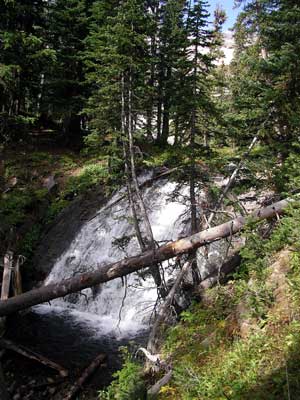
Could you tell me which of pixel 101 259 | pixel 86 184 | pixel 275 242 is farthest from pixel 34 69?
pixel 275 242

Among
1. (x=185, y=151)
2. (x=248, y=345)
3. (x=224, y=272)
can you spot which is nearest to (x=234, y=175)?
(x=185, y=151)

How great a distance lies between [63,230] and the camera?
16.4 m

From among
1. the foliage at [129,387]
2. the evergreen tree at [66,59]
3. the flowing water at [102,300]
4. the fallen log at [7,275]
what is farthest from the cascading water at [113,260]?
the evergreen tree at [66,59]

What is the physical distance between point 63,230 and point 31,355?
764 cm

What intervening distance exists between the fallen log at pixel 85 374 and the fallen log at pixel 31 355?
1.89 ft

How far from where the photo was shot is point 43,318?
40.0 feet

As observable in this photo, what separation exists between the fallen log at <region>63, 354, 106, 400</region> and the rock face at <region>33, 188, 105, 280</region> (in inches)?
264

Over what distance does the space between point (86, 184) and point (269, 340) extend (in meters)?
15.1

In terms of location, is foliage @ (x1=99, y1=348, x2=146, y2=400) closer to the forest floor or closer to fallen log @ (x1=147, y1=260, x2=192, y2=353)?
the forest floor

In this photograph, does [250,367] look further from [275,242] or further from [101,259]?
[101,259]

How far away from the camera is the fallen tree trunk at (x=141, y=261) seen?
816cm

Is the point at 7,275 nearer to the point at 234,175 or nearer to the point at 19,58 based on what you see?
the point at 234,175

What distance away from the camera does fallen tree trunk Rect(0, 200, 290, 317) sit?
26.8ft

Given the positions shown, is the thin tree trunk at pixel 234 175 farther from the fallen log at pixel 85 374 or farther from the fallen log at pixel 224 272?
the fallen log at pixel 85 374
